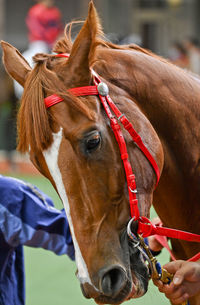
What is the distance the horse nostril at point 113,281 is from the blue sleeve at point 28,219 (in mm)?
757

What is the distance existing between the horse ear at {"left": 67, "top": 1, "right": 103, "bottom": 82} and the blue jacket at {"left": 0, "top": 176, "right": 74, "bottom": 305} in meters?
0.78

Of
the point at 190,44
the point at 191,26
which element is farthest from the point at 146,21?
the point at 190,44

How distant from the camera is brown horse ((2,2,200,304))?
1.66 meters

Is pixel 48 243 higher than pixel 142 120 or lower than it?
lower

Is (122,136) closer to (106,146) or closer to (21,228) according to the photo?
(106,146)

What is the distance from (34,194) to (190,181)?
810mm

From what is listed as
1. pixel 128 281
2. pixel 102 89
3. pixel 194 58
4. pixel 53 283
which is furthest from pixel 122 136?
pixel 194 58

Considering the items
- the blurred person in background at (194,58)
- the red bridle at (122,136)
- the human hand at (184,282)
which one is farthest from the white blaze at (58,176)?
the blurred person in background at (194,58)

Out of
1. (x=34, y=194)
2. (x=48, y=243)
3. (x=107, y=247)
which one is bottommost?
(x=48, y=243)

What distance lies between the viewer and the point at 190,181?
6.44 feet

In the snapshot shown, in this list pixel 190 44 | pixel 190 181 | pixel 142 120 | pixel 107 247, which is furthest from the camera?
pixel 190 44

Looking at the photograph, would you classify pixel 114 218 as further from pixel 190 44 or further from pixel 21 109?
pixel 190 44

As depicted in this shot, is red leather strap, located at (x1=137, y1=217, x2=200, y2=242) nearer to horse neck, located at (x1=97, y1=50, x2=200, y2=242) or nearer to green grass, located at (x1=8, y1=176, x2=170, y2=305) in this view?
horse neck, located at (x1=97, y1=50, x2=200, y2=242)

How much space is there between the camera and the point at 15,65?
198cm
